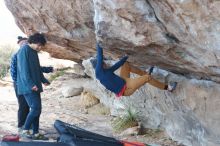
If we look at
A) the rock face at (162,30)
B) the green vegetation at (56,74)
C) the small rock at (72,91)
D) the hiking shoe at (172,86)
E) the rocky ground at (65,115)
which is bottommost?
the rocky ground at (65,115)

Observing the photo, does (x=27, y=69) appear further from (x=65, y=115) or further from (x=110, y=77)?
(x=65, y=115)

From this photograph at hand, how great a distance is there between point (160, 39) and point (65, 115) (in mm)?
4847

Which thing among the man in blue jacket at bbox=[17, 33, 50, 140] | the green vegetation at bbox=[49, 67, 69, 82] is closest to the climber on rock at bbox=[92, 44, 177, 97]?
the man in blue jacket at bbox=[17, 33, 50, 140]

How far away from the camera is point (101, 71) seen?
6.84 metres

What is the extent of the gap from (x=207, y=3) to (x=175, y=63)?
1891 mm

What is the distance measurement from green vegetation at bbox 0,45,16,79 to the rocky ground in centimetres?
284

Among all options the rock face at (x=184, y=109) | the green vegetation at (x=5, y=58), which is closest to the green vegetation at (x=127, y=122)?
the rock face at (x=184, y=109)

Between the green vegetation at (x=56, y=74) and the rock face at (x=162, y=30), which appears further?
the green vegetation at (x=56, y=74)

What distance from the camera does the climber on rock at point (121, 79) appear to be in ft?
22.4

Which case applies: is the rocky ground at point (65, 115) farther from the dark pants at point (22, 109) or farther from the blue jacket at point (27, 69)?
the blue jacket at point (27, 69)

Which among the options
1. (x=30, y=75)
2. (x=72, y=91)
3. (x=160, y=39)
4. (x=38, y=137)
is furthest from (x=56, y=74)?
(x=160, y=39)

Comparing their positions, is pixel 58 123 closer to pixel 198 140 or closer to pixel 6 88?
pixel 198 140

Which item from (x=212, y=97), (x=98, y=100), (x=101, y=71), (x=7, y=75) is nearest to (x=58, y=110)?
(x=98, y=100)

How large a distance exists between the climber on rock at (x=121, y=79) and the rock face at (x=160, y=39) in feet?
0.55
